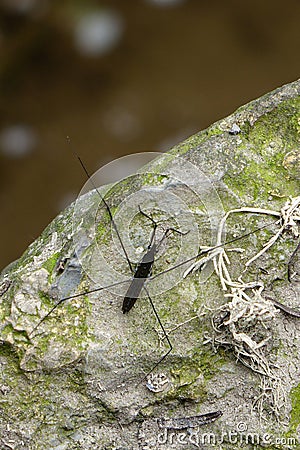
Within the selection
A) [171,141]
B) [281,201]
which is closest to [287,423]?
[281,201]

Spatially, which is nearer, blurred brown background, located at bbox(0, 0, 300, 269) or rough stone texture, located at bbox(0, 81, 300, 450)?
rough stone texture, located at bbox(0, 81, 300, 450)

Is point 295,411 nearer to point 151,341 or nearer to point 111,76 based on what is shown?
point 151,341

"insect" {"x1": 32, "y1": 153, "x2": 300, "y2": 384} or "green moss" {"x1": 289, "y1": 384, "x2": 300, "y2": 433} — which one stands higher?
"insect" {"x1": 32, "y1": 153, "x2": 300, "y2": 384}

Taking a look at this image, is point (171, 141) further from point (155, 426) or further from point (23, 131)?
point (155, 426)

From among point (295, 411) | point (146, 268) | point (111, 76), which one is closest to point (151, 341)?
point (146, 268)

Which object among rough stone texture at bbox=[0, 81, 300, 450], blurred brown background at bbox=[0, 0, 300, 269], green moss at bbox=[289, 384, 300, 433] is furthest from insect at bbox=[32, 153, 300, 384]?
blurred brown background at bbox=[0, 0, 300, 269]

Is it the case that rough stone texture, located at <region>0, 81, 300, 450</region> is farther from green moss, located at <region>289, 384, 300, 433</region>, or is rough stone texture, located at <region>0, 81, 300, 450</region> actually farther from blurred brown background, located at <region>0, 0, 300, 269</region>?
blurred brown background, located at <region>0, 0, 300, 269</region>
